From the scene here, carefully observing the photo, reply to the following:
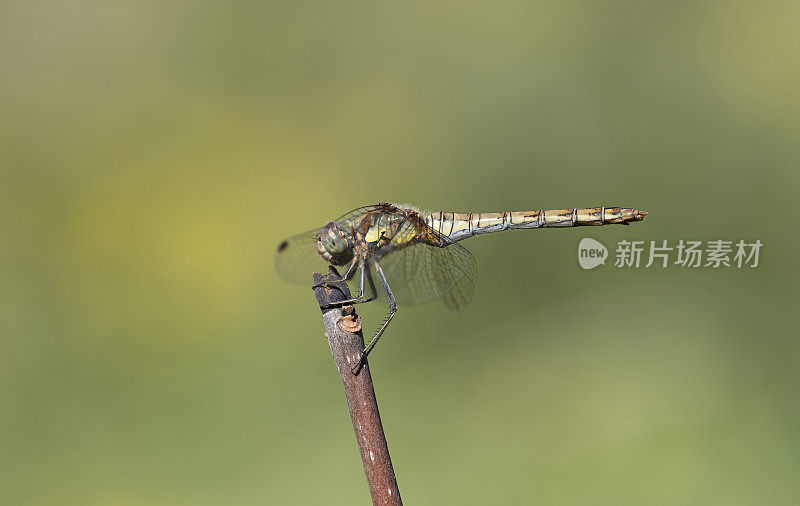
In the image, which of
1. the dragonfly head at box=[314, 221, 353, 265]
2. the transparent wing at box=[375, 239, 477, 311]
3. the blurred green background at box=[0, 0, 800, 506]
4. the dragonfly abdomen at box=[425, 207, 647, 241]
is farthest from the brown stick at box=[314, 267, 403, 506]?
the blurred green background at box=[0, 0, 800, 506]

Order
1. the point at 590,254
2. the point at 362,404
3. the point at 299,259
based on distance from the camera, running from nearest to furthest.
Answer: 1. the point at 362,404
2. the point at 299,259
3. the point at 590,254

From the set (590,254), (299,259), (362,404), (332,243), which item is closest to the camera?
(362,404)

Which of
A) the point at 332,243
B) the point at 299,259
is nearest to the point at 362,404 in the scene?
the point at 332,243

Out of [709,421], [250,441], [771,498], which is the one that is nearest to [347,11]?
[250,441]

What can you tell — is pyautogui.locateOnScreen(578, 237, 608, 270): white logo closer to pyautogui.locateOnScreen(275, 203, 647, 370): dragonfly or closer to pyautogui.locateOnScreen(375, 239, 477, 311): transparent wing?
pyautogui.locateOnScreen(275, 203, 647, 370): dragonfly

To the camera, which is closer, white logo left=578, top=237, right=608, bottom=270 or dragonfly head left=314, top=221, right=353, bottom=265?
→ dragonfly head left=314, top=221, right=353, bottom=265

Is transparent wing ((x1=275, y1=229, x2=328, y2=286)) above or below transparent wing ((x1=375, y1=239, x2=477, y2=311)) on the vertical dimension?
above

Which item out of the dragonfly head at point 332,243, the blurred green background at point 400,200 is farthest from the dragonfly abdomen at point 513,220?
the dragonfly head at point 332,243

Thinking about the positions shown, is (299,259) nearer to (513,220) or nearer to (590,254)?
(513,220)
